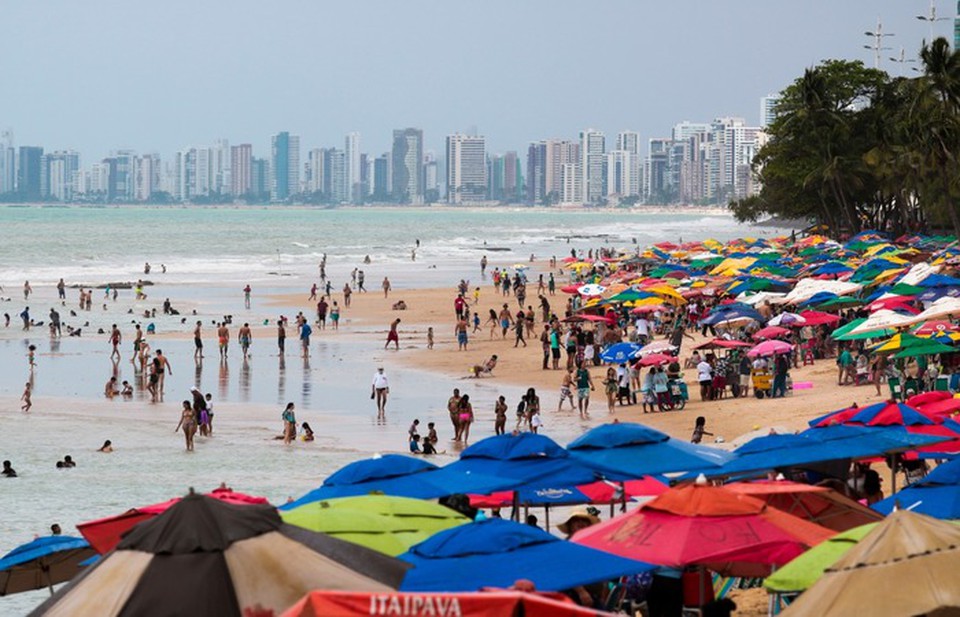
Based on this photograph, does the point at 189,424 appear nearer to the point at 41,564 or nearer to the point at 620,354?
the point at 620,354

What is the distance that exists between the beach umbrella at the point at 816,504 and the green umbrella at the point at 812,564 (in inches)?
86.4

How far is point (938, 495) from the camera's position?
1067cm

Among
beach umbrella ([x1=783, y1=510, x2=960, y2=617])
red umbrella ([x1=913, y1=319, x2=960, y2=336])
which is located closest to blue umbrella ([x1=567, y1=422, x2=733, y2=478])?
beach umbrella ([x1=783, y1=510, x2=960, y2=617])

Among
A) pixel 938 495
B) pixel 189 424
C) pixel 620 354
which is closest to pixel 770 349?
pixel 620 354

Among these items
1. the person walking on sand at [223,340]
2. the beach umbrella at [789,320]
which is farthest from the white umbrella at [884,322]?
the person walking on sand at [223,340]

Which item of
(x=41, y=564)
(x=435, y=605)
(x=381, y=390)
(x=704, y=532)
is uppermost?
(x=435, y=605)

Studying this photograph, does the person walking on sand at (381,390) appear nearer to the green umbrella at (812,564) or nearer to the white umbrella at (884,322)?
the white umbrella at (884,322)

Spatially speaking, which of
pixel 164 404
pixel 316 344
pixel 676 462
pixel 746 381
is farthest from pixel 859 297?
pixel 676 462

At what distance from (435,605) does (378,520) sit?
3899mm

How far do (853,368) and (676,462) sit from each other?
49.5 feet

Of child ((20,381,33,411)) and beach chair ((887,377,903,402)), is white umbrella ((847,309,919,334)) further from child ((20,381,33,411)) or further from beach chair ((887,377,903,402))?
child ((20,381,33,411))

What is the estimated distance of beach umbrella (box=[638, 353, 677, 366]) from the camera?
91.4ft

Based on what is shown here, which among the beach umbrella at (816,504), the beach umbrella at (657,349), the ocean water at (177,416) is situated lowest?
the ocean water at (177,416)

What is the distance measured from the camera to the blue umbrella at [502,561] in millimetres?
8094
